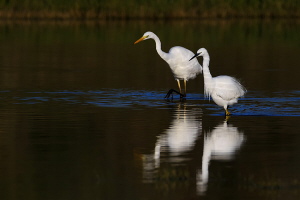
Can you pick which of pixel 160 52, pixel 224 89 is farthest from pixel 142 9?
pixel 224 89

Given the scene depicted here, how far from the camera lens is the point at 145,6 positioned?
54.0 metres

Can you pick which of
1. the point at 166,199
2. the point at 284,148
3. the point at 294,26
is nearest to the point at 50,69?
the point at 284,148

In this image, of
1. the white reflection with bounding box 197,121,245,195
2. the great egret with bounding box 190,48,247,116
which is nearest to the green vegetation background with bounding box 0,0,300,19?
the great egret with bounding box 190,48,247,116

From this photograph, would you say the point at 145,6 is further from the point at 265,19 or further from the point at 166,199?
the point at 166,199

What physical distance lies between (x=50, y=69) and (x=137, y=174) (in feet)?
55.2

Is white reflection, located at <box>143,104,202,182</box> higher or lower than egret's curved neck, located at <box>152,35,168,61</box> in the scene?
lower

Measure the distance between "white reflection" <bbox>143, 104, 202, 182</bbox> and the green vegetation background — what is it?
117 ft

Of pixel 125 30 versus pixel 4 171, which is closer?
pixel 4 171

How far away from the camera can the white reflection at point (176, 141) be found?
12.3m

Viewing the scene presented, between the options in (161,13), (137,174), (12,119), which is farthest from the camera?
(161,13)

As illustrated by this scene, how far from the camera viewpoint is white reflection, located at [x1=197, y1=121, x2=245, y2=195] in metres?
11.4

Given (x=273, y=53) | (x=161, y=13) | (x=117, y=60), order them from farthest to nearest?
(x=161, y=13), (x=273, y=53), (x=117, y=60)

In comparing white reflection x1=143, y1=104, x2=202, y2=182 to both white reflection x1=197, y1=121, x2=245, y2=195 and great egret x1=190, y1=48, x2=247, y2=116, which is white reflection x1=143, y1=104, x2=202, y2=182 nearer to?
white reflection x1=197, y1=121, x2=245, y2=195

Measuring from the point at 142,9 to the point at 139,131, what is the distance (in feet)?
127
